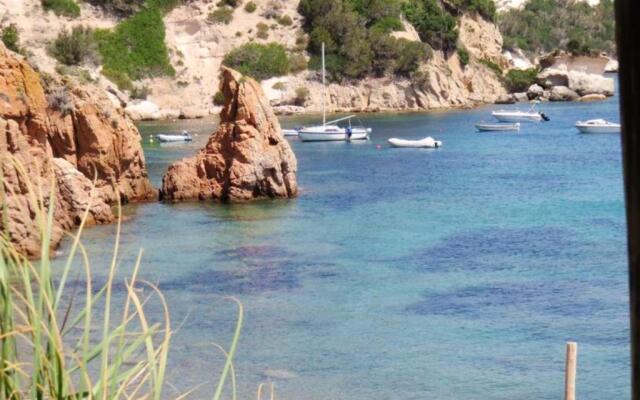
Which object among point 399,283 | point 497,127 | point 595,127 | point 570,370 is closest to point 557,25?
point 497,127

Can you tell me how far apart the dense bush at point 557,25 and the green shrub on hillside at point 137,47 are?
2276 inches

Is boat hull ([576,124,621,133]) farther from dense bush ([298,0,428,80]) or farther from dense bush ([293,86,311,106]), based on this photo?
dense bush ([298,0,428,80])

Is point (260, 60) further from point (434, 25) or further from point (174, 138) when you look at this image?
point (174, 138)

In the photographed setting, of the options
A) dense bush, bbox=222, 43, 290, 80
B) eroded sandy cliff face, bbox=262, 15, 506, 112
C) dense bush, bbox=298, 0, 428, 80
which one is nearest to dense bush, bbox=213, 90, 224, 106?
dense bush, bbox=222, 43, 290, 80

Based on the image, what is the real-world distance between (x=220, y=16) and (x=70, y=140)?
6116 cm

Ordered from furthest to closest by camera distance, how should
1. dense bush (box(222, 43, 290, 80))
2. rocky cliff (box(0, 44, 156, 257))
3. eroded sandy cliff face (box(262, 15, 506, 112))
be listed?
eroded sandy cliff face (box(262, 15, 506, 112))
dense bush (box(222, 43, 290, 80))
rocky cliff (box(0, 44, 156, 257))

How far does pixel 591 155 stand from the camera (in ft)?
180

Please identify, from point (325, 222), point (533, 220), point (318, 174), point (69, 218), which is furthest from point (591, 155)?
point (69, 218)

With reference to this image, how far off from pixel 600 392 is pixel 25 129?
1524 centimetres

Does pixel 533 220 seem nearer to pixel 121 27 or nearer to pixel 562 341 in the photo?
pixel 562 341

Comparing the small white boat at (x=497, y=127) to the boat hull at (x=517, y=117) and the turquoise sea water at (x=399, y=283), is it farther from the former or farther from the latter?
the turquoise sea water at (x=399, y=283)

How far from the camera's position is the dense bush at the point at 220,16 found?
302 feet

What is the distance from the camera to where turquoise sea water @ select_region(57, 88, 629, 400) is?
54.6ft

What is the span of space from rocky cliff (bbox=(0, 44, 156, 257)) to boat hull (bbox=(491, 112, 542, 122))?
45.0 meters
